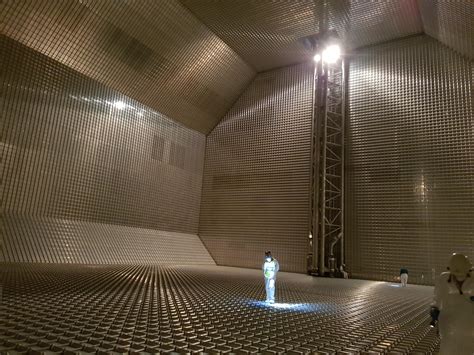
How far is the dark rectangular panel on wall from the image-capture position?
431 inches

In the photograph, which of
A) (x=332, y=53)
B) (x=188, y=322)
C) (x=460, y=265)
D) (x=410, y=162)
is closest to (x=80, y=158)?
(x=188, y=322)

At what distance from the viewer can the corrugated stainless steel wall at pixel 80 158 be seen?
26.2 ft

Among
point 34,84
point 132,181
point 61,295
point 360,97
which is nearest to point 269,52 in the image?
point 360,97

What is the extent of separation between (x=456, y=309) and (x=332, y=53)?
1032 centimetres

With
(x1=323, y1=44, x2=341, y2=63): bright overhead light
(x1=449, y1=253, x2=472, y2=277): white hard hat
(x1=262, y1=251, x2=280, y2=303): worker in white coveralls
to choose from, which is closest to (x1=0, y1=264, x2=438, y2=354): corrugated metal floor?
(x1=262, y1=251, x2=280, y2=303): worker in white coveralls

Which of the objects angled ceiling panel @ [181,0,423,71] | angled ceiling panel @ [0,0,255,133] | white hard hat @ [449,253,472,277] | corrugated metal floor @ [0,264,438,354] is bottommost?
corrugated metal floor @ [0,264,438,354]

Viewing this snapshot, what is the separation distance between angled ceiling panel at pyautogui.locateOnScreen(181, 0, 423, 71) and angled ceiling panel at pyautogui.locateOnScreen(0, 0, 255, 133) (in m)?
0.61

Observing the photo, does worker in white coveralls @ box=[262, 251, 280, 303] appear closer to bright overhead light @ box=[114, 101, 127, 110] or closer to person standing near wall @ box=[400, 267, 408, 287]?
person standing near wall @ box=[400, 267, 408, 287]

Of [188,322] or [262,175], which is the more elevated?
[262,175]

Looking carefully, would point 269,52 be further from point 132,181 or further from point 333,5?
point 132,181

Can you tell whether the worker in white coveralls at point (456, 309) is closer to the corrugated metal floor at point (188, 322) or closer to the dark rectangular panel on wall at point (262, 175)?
the corrugated metal floor at point (188, 322)

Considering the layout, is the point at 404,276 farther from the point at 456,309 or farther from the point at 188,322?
the point at 456,309

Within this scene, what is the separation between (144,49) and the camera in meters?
A: 9.86

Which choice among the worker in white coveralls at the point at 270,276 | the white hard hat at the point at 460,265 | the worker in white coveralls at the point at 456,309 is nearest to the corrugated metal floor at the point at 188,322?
the worker in white coveralls at the point at 270,276
